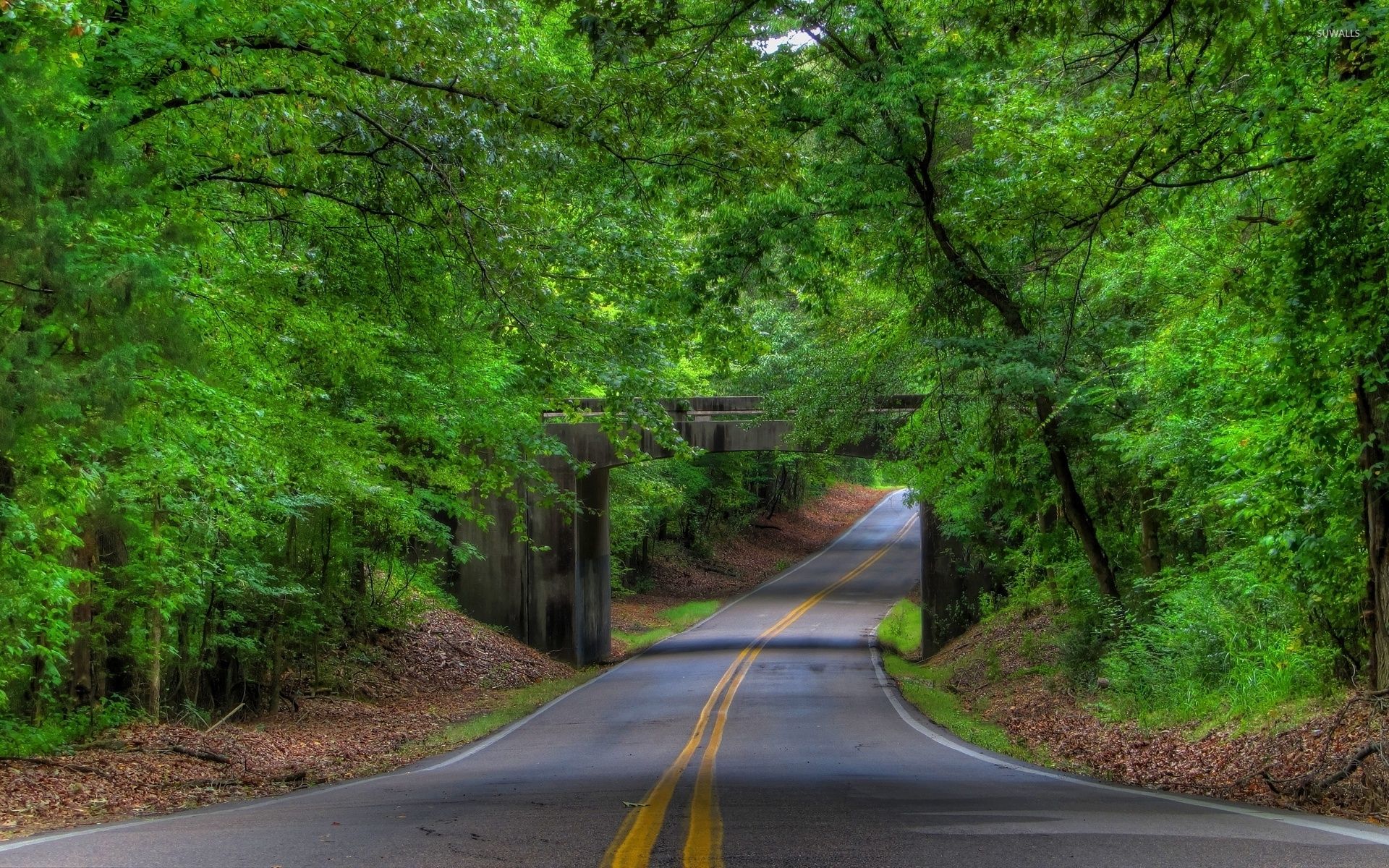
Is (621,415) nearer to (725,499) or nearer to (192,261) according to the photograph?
(192,261)

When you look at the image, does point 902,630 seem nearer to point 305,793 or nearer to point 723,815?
point 305,793

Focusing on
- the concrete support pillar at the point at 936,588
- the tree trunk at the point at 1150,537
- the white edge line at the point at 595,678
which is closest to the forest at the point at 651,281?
the tree trunk at the point at 1150,537

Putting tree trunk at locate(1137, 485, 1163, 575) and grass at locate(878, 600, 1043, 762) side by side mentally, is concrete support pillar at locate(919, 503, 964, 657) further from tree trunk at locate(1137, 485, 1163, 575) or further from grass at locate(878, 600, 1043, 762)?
tree trunk at locate(1137, 485, 1163, 575)

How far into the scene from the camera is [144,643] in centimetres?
1302

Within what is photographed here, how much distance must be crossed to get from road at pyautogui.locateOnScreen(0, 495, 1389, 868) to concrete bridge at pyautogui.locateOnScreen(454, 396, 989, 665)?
38.1 ft

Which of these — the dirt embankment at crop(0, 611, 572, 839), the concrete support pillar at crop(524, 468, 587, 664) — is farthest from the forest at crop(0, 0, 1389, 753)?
the concrete support pillar at crop(524, 468, 587, 664)

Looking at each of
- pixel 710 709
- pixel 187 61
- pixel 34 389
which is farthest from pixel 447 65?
pixel 710 709

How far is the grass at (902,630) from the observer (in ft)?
96.4

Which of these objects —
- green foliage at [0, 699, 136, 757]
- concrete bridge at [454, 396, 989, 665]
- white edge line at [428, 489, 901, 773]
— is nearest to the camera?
green foliage at [0, 699, 136, 757]

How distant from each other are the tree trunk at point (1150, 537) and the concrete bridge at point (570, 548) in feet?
31.9

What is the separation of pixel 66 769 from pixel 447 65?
726 centimetres

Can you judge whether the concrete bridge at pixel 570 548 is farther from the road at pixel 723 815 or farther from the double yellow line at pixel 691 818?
the road at pixel 723 815

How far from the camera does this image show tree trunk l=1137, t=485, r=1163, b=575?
1711 centimetres

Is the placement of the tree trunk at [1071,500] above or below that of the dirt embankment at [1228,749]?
above
